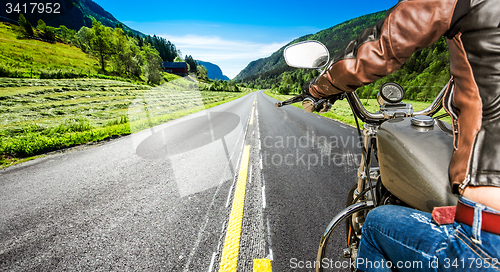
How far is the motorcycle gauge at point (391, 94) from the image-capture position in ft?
4.43

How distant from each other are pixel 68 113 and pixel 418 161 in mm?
15755

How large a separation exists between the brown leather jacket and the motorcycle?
0.57 ft

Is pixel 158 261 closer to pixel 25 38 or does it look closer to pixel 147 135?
pixel 147 135

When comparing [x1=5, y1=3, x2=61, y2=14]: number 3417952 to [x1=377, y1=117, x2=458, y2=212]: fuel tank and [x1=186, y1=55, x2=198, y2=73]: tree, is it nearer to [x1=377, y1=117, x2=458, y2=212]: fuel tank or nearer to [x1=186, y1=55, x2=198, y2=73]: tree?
[x1=377, y1=117, x2=458, y2=212]: fuel tank

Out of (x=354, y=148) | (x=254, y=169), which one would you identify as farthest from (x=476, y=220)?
(x=354, y=148)

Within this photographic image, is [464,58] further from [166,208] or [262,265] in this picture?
[166,208]

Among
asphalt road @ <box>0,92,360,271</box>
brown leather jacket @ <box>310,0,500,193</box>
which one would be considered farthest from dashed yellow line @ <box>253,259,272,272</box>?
brown leather jacket @ <box>310,0,500,193</box>

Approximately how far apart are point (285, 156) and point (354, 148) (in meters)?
2.03

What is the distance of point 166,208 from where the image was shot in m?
2.54

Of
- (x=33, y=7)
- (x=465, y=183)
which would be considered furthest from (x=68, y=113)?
(x=33, y=7)

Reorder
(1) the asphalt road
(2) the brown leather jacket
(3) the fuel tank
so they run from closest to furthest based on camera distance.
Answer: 1. (2) the brown leather jacket
2. (3) the fuel tank
3. (1) the asphalt road

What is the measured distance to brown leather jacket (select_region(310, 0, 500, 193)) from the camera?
558 millimetres

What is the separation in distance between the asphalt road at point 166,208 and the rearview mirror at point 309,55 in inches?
68.9

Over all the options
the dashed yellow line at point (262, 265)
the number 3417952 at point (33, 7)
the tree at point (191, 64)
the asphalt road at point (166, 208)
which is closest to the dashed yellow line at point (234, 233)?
the asphalt road at point (166, 208)
